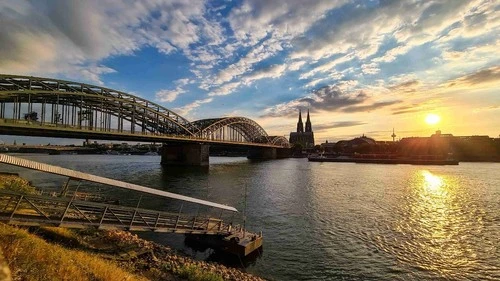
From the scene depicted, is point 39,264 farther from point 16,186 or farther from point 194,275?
point 16,186

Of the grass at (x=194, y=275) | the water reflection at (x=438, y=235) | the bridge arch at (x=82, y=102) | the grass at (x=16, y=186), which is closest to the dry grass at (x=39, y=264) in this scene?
the grass at (x=194, y=275)

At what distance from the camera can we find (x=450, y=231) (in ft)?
85.0

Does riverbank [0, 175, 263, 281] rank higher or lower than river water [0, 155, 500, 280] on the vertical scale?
higher

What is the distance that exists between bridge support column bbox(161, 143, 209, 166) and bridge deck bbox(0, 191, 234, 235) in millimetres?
83482

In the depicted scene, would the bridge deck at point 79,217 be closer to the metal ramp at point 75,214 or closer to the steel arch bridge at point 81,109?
the metal ramp at point 75,214

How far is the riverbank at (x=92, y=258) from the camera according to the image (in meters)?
8.15

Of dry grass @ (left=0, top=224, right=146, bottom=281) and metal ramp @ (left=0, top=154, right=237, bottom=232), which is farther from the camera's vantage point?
metal ramp @ (left=0, top=154, right=237, bottom=232)

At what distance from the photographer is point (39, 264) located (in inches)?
326

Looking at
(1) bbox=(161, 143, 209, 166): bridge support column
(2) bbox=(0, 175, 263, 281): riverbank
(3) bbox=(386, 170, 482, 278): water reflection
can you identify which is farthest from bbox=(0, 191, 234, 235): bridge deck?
(1) bbox=(161, 143, 209, 166): bridge support column

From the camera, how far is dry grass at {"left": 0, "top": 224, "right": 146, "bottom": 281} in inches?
296

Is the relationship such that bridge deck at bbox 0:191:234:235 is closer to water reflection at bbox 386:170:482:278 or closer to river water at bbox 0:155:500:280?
river water at bbox 0:155:500:280

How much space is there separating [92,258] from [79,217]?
5.18 meters

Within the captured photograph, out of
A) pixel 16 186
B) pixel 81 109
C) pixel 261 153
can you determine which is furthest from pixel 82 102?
pixel 261 153

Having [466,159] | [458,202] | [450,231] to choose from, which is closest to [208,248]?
[450,231]
